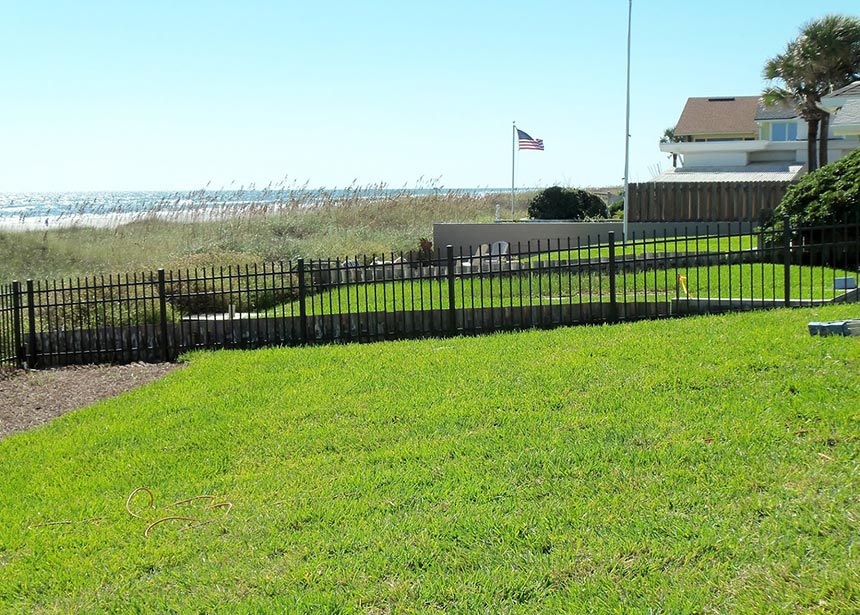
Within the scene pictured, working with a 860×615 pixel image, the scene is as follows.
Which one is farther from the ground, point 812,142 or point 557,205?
point 812,142

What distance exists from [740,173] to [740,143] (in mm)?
3336

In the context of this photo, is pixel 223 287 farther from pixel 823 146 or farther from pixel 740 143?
pixel 740 143

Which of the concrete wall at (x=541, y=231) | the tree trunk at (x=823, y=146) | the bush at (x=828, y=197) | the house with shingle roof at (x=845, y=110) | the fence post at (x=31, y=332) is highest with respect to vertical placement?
the tree trunk at (x=823, y=146)

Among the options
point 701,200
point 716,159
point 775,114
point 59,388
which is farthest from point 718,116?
point 59,388

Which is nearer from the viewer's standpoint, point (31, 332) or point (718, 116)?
point (31, 332)

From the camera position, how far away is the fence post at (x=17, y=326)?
13086mm

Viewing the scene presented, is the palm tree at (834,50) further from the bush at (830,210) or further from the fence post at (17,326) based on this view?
the fence post at (17,326)

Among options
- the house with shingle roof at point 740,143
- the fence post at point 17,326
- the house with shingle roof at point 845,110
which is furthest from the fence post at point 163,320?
the house with shingle roof at point 740,143

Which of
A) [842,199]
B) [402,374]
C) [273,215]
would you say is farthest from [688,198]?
[402,374]

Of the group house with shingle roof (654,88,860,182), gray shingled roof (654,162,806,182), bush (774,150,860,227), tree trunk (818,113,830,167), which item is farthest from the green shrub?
tree trunk (818,113,830,167)

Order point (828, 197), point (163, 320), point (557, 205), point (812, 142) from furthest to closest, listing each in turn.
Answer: point (812, 142) < point (557, 205) < point (828, 197) < point (163, 320)

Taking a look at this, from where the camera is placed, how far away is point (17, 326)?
13047 mm

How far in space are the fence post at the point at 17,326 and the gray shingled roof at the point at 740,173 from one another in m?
24.4

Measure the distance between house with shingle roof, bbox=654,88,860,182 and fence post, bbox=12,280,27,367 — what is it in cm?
2158
